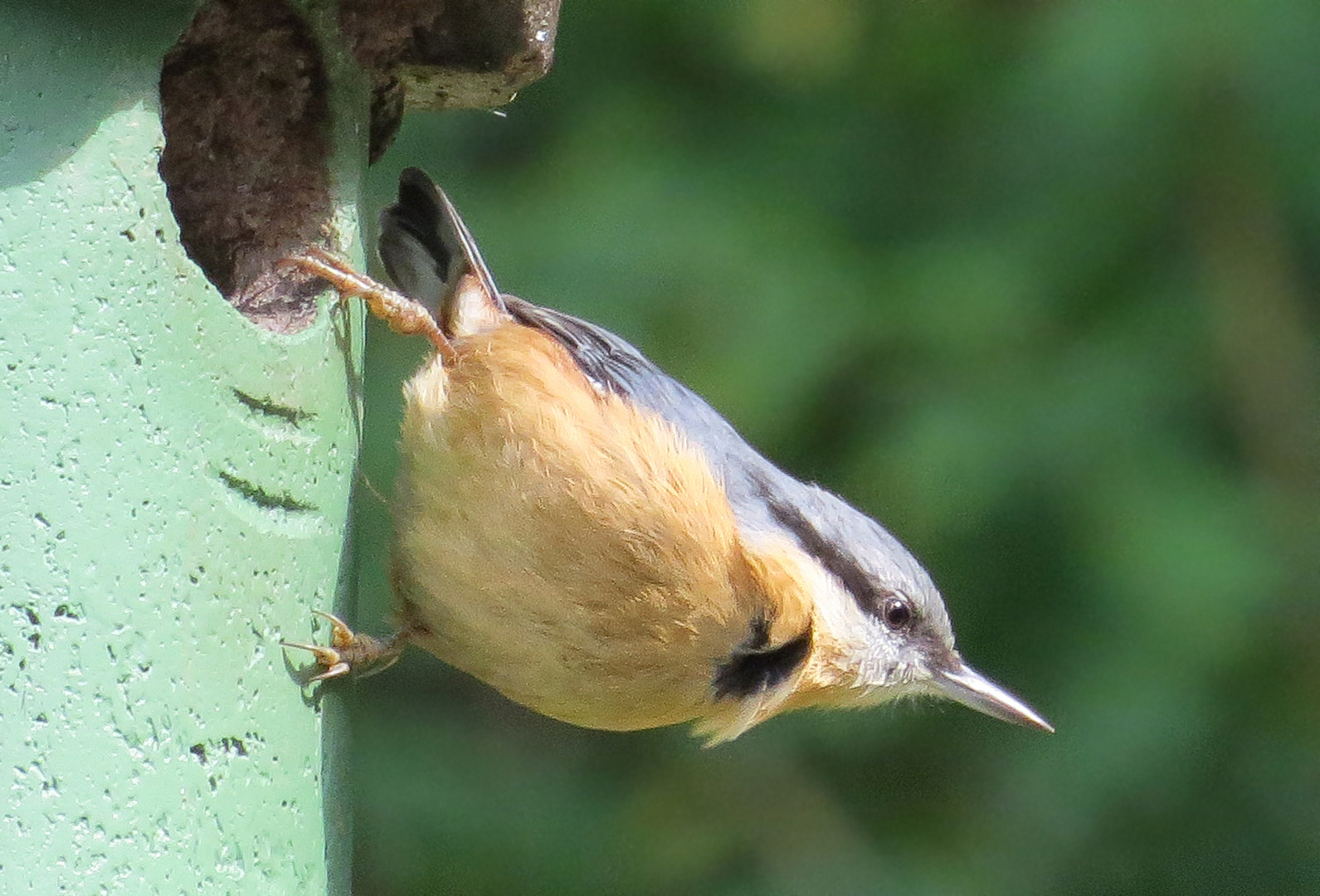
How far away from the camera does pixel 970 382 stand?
15.1ft

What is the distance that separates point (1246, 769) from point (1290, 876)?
35 centimetres

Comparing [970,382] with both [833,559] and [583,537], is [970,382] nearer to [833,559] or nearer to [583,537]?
[833,559]

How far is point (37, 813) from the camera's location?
75.1 inches

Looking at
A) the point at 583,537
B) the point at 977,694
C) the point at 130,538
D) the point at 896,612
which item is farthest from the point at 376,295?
the point at 977,694

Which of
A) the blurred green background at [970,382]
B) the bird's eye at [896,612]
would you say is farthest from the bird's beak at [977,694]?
the blurred green background at [970,382]

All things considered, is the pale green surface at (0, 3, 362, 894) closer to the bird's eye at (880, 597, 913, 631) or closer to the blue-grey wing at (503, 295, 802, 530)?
the blue-grey wing at (503, 295, 802, 530)

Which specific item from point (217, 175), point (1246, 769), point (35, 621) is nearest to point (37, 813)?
point (35, 621)

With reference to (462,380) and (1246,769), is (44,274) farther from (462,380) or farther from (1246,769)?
(1246,769)

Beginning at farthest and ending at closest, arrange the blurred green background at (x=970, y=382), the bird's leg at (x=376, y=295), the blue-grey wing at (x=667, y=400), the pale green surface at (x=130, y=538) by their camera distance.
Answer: the blurred green background at (x=970, y=382) < the blue-grey wing at (x=667, y=400) < the bird's leg at (x=376, y=295) < the pale green surface at (x=130, y=538)

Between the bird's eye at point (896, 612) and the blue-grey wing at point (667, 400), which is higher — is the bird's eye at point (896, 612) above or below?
below

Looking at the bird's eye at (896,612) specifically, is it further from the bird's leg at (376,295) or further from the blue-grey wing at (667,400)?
the bird's leg at (376,295)

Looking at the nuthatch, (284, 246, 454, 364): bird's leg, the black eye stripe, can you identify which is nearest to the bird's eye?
the black eye stripe

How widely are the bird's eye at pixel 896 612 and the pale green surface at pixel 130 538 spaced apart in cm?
123

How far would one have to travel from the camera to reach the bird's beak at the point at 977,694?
3367mm
